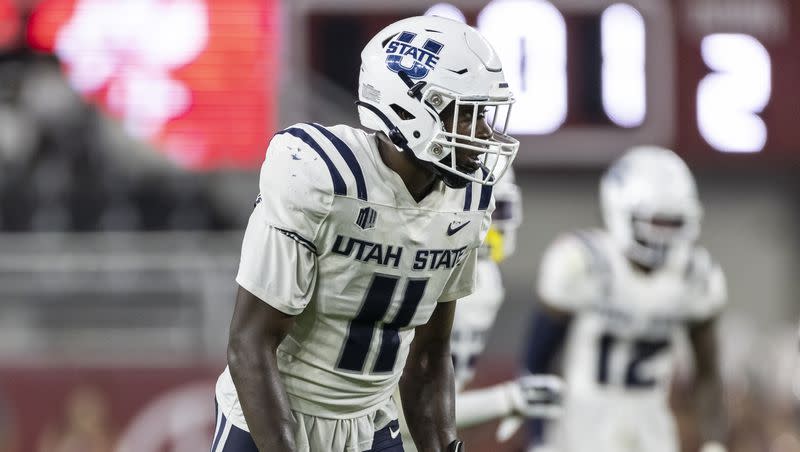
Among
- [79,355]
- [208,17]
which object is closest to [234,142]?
[208,17]

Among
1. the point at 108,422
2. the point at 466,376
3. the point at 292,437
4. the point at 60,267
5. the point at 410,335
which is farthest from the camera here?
the point at 60,267

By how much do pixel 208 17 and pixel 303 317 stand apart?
5646mm

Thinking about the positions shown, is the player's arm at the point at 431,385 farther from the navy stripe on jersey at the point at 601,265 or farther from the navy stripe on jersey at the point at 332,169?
the navy stripe on jersey at the point at 601,265

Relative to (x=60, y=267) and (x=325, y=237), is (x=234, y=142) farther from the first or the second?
(x=325, y=237)

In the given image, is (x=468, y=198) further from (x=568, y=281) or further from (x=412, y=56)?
(x=568, y=281)

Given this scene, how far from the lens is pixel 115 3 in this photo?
A: 8188 millimetres

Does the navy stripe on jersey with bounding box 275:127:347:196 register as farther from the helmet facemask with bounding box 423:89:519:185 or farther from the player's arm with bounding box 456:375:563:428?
the player's arm with bounding box 456:375:563:428

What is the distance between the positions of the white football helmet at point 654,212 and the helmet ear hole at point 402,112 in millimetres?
2653

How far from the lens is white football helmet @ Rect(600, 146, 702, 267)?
17.0 feet

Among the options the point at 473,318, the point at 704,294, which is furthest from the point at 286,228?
the point at 704,294

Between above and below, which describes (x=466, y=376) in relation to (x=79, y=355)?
above

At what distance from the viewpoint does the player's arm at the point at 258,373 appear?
2.50 metres

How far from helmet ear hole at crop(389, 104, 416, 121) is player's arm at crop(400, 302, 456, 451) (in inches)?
15.8

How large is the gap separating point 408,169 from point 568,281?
8.11 feet
